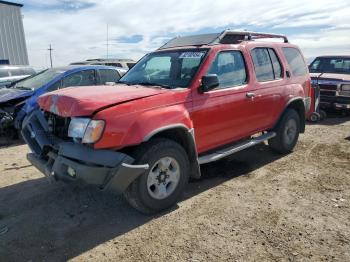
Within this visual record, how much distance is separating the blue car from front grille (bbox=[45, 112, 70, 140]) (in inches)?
112

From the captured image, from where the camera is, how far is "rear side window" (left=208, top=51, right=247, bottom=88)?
502 cm

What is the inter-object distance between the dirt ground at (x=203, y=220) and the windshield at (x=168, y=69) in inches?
60.4

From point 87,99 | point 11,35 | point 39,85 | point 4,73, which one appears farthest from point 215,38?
A: point 11,35

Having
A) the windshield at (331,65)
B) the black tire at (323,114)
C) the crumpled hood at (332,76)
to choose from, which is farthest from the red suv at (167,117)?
the windshield at (331,65)

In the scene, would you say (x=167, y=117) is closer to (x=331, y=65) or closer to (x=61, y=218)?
(x=61, y=218)

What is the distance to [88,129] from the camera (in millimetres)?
3703

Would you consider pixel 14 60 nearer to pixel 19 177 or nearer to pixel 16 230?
pixel 19 177

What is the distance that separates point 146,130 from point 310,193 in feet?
8.13

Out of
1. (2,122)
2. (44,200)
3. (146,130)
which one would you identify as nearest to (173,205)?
(146,130)

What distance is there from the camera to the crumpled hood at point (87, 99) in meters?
3.74

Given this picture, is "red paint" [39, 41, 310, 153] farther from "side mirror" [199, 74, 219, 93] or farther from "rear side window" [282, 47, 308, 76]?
"rear side window" [282, 47, 308, 76]

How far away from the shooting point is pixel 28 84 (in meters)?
8.51

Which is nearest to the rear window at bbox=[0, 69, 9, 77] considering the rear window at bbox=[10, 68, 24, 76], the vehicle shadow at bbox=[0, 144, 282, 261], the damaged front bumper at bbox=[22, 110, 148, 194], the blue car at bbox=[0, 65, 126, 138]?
the rear window at bbox=[10, 68, 24, 76]

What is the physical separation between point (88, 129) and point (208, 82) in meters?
1.66
